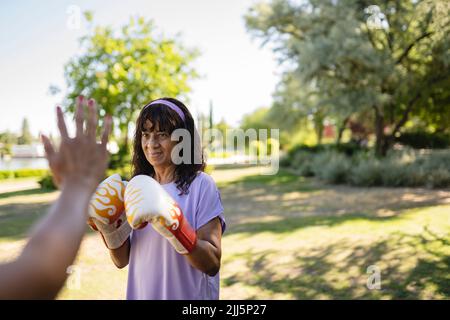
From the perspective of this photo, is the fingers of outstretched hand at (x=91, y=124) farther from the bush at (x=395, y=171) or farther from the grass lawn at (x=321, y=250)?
the bush at (x=395, y=171)

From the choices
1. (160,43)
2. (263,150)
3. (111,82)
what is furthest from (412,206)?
(263,150)

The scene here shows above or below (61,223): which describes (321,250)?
below

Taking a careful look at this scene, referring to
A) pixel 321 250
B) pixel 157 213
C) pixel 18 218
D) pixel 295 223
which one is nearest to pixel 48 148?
pixel 157 213

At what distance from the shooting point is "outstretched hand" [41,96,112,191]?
90 cm

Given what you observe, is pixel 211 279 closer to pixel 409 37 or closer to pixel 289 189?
pixel 289 189

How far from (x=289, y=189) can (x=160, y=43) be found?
8589 mm

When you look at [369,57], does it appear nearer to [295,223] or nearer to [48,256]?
[295,223]

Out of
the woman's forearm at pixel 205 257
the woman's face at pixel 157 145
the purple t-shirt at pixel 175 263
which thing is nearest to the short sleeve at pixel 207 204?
the purple t-shirt at pixel 175 263

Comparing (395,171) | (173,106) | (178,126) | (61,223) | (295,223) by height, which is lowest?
(295,223)

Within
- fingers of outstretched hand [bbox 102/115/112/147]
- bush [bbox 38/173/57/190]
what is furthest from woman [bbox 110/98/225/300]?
bush [bbox 38/173/57/190]

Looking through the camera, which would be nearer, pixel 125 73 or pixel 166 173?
pixel 166 173

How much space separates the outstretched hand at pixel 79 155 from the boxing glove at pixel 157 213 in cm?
49

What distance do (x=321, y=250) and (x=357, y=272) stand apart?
3.72ft

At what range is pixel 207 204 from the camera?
70.5 inches
